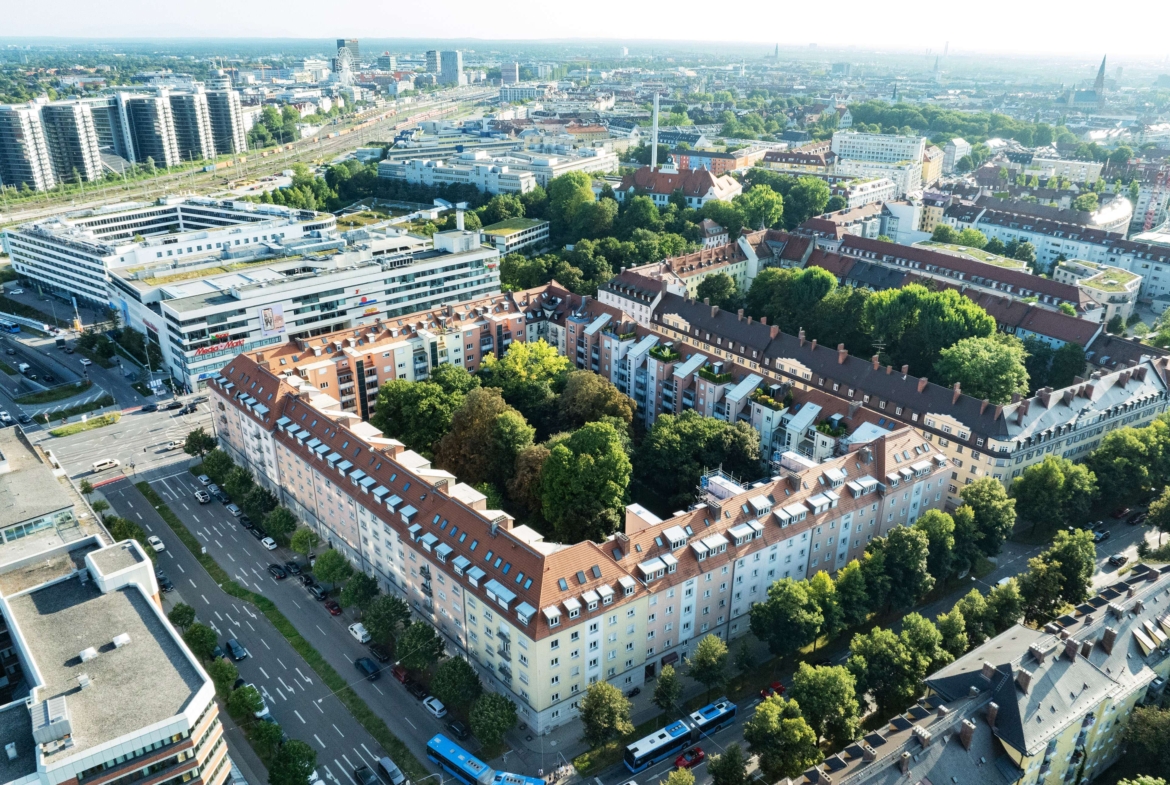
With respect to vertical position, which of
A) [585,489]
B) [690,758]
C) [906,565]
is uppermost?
[585,489]

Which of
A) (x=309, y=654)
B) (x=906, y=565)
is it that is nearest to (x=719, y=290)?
(x=906, y=565)

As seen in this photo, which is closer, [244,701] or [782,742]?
[782,742]

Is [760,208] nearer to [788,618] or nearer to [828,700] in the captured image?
[788,618]

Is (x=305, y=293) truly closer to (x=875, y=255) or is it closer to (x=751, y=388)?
(x=751, y=388)

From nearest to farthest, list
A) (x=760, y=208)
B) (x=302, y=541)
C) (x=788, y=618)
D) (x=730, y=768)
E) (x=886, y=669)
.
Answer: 1. (x=730, y=768)
2. (x=886, y=669)
3. (x=788, y=618)
4. (x=302, y=541)
5. (x=760, y=208)

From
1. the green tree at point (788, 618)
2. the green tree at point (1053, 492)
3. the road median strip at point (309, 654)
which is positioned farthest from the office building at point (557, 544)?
the green tree at point (1053, 492)

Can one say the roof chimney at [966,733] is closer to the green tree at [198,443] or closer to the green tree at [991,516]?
the green tree at [991,516]
